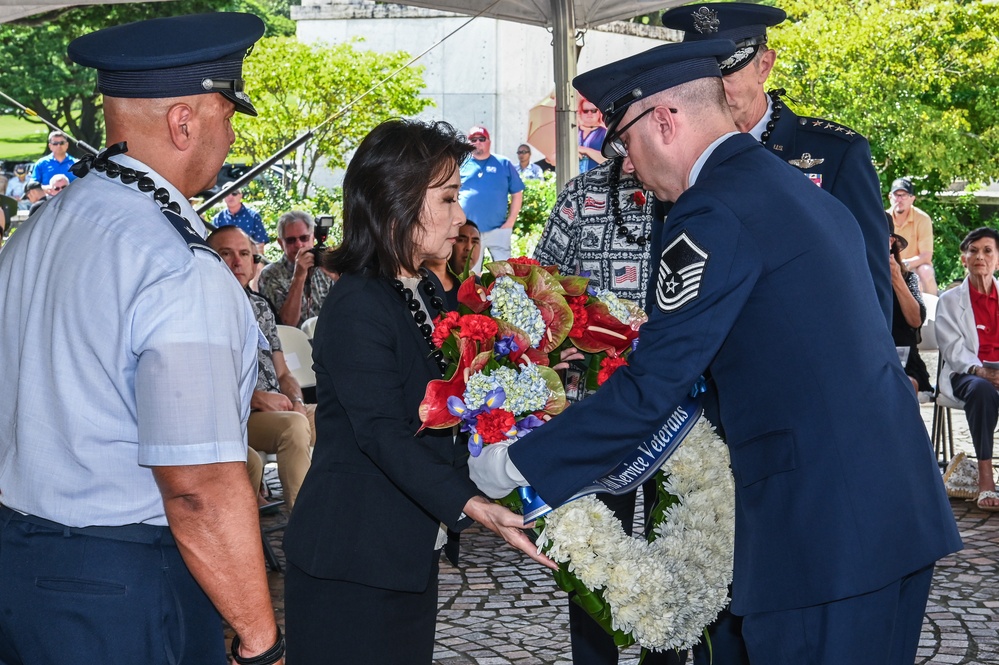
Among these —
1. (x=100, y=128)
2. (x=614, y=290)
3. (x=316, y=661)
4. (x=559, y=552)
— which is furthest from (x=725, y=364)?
(x=100, y=128)

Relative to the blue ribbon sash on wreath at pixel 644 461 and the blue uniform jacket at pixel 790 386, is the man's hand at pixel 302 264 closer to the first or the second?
the blue ribbon sash on wreath at pixel 644 461

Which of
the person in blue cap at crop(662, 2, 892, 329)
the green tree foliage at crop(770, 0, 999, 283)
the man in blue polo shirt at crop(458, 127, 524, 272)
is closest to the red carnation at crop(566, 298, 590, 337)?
the person in blue cap at crop(662, 2, 892, 329)

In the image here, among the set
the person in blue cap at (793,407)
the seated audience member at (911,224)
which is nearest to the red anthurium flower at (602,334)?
the person in blue cap at (793,407)

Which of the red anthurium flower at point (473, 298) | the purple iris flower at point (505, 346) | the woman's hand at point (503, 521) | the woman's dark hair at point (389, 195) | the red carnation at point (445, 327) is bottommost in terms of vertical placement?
the woman's hand at point (503, 521)

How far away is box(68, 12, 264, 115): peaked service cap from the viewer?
214 cm

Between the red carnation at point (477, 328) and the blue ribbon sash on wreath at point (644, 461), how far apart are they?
14.8 inches

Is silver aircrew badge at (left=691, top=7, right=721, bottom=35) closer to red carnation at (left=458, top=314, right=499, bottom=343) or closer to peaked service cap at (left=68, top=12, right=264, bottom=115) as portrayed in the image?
red carnation at (left=458, top=314, right=499, bottom=343)

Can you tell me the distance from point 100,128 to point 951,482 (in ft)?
83.3

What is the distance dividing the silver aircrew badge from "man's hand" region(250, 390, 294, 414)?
397cm

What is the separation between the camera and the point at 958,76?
17641 mm

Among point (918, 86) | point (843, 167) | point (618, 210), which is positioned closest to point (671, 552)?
point (843, 167)

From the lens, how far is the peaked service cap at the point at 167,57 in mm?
2139

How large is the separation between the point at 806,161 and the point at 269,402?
13.6ft

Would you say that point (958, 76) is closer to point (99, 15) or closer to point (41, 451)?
point (99, 15)
